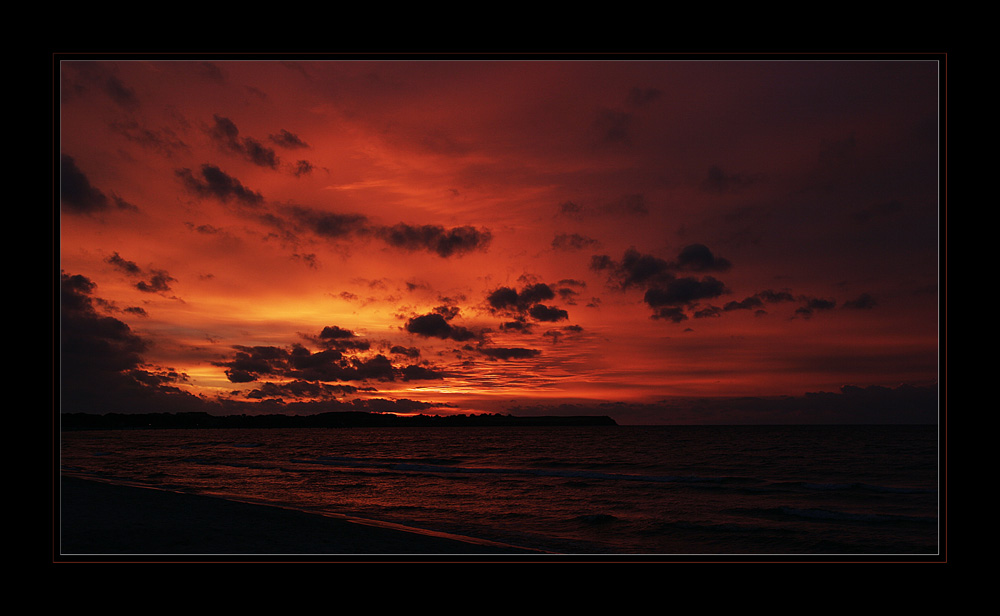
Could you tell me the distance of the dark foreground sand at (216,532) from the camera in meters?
12.6

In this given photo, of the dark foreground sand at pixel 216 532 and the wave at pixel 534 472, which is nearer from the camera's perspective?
the dark foreground sand at pixel 216 532

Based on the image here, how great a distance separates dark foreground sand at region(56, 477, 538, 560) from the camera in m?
12.6

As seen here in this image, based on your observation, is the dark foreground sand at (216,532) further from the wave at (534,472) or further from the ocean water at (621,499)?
the wave at (534,472)

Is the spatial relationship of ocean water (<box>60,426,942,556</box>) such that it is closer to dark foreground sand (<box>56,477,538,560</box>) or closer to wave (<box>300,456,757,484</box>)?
wave (<box>300,456,757,484</box>)

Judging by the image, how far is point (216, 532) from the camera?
14398 millimetres

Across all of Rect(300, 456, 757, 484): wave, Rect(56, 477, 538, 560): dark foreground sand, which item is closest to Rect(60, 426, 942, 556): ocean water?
Rect(300, 456, 757, 484): wave

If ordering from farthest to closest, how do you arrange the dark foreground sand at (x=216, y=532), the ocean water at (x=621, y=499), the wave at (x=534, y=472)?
the wave at (x=534, y=472) → the ocean water at (x=621, y=499) → the dark foreground sand at (x=216, y=532)

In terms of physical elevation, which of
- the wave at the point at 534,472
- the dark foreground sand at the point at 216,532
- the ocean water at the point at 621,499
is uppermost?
the dark foreground sand at the point at 216,532

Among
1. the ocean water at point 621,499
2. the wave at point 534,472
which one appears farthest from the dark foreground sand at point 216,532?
the wave at point 534,472

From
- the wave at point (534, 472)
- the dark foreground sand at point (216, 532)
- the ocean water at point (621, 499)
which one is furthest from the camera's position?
the wave at point (534, 472)

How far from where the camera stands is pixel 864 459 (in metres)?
54.6

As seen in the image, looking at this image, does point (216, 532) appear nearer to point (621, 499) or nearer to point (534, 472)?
point (621, 499)
